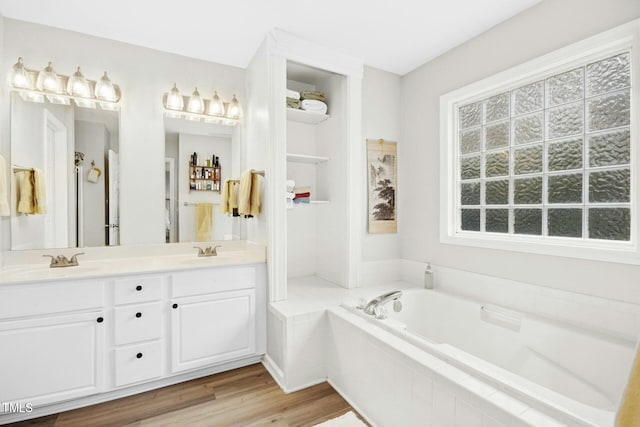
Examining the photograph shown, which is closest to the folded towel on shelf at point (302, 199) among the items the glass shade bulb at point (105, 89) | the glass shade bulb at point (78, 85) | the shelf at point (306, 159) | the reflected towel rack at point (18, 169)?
the shelf at point (306, 159)

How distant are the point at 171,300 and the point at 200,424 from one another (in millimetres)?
759

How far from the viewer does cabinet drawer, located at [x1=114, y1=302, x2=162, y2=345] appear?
191 cm

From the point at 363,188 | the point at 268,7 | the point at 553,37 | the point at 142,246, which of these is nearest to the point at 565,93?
the point at 553,37

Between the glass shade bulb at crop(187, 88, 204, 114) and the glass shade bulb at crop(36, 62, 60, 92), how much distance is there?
874mm

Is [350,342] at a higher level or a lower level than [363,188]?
lower

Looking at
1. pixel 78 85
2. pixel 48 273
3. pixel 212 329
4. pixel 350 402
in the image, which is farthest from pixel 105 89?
pixel 350 402

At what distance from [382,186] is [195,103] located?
1.80 m

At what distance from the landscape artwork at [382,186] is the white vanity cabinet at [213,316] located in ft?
4.06

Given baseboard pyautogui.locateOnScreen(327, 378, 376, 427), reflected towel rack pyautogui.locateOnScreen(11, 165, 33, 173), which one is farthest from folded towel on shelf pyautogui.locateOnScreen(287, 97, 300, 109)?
baseboard pyautogui.locateOnScreen(327, 378, 376, 427)

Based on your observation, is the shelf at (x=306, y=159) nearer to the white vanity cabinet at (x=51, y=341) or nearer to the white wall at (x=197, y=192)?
the white wall at (x=197, y=192)

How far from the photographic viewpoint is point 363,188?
9.33ft

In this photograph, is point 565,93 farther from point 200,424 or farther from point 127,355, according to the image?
point 127,355

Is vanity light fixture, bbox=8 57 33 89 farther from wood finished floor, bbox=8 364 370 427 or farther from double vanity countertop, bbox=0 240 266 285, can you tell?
wood finished floor, bbox=8 364 370 427

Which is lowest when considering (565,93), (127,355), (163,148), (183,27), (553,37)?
(127,355)
